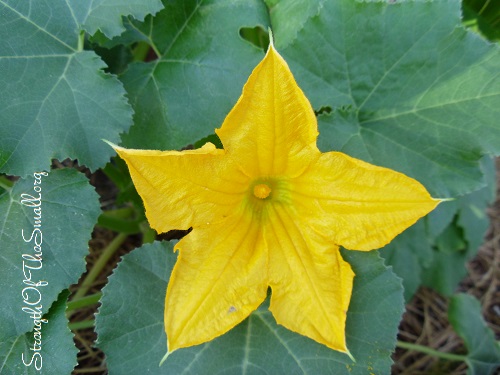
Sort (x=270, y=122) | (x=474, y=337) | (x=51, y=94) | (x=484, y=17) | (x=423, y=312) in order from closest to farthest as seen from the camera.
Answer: (x=270, y=122), (x=51, y=94), (x=484, y=17), (x=474, y=337), (x=423, y=312)

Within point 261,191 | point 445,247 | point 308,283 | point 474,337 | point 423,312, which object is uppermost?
point 261,191

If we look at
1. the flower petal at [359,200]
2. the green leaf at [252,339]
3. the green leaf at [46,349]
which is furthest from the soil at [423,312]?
the flower petal at [359,200]

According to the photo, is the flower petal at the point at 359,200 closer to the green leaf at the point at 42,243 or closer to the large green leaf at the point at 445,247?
the green leaf at the point at 42,243

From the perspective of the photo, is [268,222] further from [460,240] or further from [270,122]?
[460,240]

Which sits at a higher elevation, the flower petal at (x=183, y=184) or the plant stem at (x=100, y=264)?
the flower petal at (x=183, y=184)

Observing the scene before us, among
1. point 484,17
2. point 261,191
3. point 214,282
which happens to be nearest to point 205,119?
point 261,191

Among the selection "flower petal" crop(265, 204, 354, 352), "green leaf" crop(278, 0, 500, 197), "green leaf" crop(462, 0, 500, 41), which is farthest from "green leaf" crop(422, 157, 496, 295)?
"flower petal" crop(265, 204, 354, 352)

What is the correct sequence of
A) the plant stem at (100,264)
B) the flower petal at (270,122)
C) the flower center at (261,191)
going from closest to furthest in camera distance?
the flower petal at (270,122)
the flower center at (261,191)
the plant stem at (100,264)

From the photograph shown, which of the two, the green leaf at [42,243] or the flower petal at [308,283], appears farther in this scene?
the green leaf at [42,243]

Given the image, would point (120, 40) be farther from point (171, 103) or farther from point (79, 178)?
point (79, 178)
